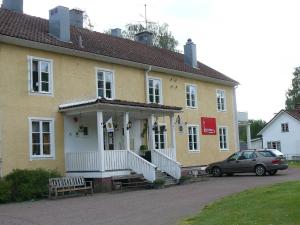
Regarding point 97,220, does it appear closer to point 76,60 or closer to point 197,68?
point 76,60

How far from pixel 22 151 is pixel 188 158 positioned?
497 inches

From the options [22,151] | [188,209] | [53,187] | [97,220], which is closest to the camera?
[97,220]

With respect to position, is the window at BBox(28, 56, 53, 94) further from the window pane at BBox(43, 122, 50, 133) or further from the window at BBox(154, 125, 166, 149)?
the window at BBox(154, 125, 166, 149)

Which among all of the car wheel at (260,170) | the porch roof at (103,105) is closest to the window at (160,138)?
the porch roof at (103,105)

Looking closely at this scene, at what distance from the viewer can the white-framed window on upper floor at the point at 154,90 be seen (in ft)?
93.6

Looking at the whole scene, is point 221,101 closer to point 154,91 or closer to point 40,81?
point 154,91

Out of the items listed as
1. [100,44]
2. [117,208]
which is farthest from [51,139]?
[117,208]

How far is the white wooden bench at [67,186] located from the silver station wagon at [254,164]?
10.2m

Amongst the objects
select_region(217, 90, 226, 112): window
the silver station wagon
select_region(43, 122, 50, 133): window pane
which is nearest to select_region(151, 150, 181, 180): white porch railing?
the silver station wagon

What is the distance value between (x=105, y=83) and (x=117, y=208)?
11.4 metres

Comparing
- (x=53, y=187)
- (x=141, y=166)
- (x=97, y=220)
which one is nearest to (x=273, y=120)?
(x=141, y=166)

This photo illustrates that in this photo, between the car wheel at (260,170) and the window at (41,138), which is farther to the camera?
the car wheel at (260,170)

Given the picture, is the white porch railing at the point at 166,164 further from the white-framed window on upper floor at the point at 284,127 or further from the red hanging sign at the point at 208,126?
the white-framed window on upper floor at the point at 284,127

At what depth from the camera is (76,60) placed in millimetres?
23891
